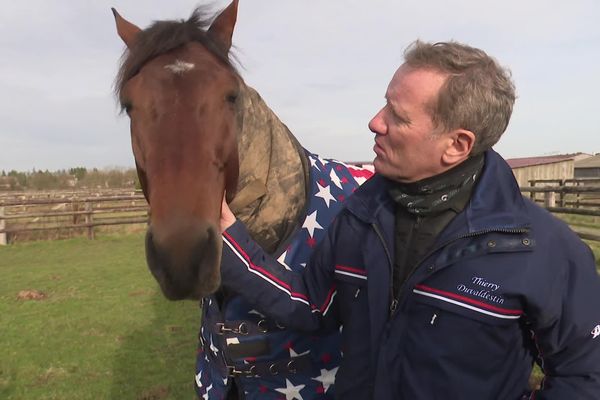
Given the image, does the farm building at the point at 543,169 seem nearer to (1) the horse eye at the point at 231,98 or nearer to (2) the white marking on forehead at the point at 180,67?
(1) the horse eye at the point at 231,98

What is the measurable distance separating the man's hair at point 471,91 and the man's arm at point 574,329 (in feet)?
1.35

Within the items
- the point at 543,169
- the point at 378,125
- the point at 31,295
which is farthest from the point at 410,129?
the point at 543,169

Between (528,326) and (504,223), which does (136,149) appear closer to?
(504,223)

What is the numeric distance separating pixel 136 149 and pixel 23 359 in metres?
4.40

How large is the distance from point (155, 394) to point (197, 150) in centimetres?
336

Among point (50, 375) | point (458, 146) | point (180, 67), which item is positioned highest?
point (180, 67)

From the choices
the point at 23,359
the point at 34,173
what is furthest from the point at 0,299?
the point at 34,173

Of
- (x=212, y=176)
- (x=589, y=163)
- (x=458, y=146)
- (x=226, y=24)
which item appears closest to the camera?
(x=458, y=146)

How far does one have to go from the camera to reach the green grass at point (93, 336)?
4.30 m

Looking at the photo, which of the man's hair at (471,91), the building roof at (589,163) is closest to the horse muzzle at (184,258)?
the man's hair at (471,91)

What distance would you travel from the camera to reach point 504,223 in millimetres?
1255

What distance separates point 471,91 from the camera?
4.19 ft

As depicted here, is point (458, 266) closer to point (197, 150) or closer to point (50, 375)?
point (197, 150)

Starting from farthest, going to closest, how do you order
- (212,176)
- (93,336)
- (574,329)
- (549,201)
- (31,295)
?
(549,201) < (31,295) < (93,336) < (212,176) < (574,329)
